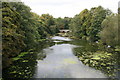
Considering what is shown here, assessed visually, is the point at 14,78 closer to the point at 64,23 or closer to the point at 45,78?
the point at 45,78

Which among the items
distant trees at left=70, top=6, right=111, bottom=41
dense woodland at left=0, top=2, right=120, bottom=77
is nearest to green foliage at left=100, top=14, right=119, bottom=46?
dense woodland at left=0, top=2, right=120, bottom=77

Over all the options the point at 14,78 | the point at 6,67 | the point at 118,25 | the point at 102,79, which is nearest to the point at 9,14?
the point at 6,67

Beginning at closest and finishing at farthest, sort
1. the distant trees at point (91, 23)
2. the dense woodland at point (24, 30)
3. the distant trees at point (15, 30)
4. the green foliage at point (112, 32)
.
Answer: the distant trees at point (15, 30) < the dense woodland at point (24, 30) < the green foliage at point (112, 32) < the distant trees at point (91, 23)

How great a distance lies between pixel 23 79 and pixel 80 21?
49468mm

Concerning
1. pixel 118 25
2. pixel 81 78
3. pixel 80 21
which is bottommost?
pixel 81 78

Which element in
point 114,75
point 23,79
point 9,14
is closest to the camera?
point 23,79

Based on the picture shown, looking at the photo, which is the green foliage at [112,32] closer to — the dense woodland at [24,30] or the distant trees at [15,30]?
the dense woodland at [24,30]

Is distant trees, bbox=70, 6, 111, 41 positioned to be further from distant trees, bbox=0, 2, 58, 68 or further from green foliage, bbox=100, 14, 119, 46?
distant trees, bbox=0, 2, 58, 68

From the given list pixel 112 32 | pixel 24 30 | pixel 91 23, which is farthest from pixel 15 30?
pixel 91 23

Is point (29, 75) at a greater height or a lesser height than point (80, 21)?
lesser

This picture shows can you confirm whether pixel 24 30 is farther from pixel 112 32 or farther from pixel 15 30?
pixel 112 32

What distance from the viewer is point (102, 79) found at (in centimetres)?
1184

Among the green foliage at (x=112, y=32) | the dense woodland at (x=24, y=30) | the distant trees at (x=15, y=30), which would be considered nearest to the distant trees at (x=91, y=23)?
the dense woodland at (x=24, y=30)

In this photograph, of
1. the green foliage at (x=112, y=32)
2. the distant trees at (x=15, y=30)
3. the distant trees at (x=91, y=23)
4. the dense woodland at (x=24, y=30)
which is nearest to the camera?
the distant trees at (x=15, y=30)
